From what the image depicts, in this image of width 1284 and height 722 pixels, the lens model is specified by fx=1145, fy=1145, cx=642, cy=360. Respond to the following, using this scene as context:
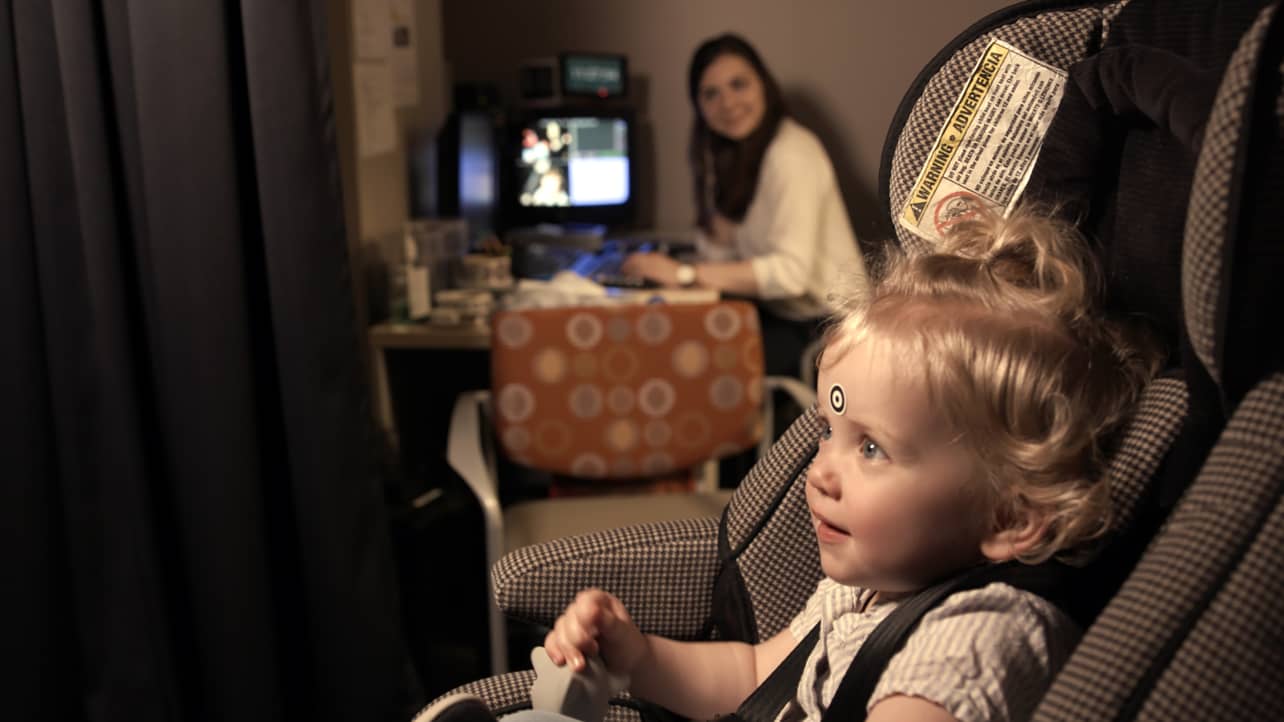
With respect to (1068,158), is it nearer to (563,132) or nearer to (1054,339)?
(1054,339)

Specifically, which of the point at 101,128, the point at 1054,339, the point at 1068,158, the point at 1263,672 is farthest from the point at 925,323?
the point at 101,128

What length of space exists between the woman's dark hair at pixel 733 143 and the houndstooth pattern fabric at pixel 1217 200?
206 cm

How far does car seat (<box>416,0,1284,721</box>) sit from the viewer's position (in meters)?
0.58

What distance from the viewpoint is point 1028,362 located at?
77 cm

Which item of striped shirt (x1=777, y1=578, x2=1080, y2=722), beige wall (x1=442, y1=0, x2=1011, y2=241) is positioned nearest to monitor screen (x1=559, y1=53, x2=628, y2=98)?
beige wall (x1=442, y1=0, x2=1011, y2=241)

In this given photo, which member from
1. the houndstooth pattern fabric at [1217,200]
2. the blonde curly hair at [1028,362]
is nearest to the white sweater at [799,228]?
the blonde curly hair at [1028,362]

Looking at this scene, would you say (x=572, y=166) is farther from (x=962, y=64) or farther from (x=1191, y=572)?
(x=1191, y=572)

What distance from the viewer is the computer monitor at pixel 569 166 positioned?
9.61 ft

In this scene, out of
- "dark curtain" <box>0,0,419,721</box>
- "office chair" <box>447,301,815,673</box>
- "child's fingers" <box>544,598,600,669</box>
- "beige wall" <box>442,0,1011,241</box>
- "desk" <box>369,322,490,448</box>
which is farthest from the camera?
"beige wall" <box>442,0,1011,241</box>

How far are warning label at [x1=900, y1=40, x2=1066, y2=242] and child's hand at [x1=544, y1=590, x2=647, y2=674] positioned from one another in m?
0.40

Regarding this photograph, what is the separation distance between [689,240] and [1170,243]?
232 centimetres

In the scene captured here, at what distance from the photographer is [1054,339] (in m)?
0.79

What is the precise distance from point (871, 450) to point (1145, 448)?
18 cm

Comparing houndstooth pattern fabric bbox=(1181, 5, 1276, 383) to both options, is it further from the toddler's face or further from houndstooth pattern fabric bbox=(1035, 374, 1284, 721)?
the toddler's face
